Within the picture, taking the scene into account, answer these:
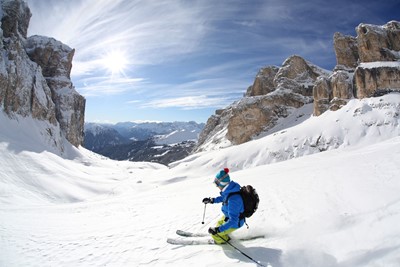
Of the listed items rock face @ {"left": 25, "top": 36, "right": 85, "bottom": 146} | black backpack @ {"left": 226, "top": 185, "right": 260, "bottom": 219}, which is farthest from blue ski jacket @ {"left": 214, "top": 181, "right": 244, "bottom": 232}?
rock face @ {"left": 25, "top": 36, "right": 85, "bottom": 146}

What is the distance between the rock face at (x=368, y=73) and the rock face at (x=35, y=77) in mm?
84877

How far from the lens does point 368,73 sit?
67.9 m

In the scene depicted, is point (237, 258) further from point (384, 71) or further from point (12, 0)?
point (12, 0)

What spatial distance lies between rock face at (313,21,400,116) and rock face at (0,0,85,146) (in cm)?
8488

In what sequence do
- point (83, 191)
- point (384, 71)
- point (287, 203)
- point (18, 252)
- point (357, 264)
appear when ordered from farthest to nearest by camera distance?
point (384, 71) < point (83, 191) < point (287, 203) < point (18, 252) < point (357, 264)

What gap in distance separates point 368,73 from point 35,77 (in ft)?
320

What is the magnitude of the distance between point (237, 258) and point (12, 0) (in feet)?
345

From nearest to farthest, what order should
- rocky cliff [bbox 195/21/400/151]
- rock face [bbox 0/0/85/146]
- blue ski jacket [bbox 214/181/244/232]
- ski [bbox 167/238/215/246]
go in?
blue ski jacket [bbox 214/181/244/232]
ski [bbox 167/238/215/246]
rocky cliff [bbox 195/21/400/151]
rock face [bbox 0/0/85/146]

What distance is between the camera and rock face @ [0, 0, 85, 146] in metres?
68.5

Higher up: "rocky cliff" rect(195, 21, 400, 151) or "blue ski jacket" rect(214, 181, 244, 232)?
"rocky cliff" rect(195, 21, 400, 151)

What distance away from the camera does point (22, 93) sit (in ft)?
237

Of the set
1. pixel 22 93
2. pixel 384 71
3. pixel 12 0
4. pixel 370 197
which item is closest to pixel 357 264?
pixel 370 197

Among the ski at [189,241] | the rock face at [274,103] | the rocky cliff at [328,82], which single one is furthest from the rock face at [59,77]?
the ski at [189,241]

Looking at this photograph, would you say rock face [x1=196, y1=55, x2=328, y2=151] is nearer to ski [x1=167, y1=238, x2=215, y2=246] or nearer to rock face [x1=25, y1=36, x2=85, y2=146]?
rock face [x1=25, y1=36, x2=85, y2=146]
